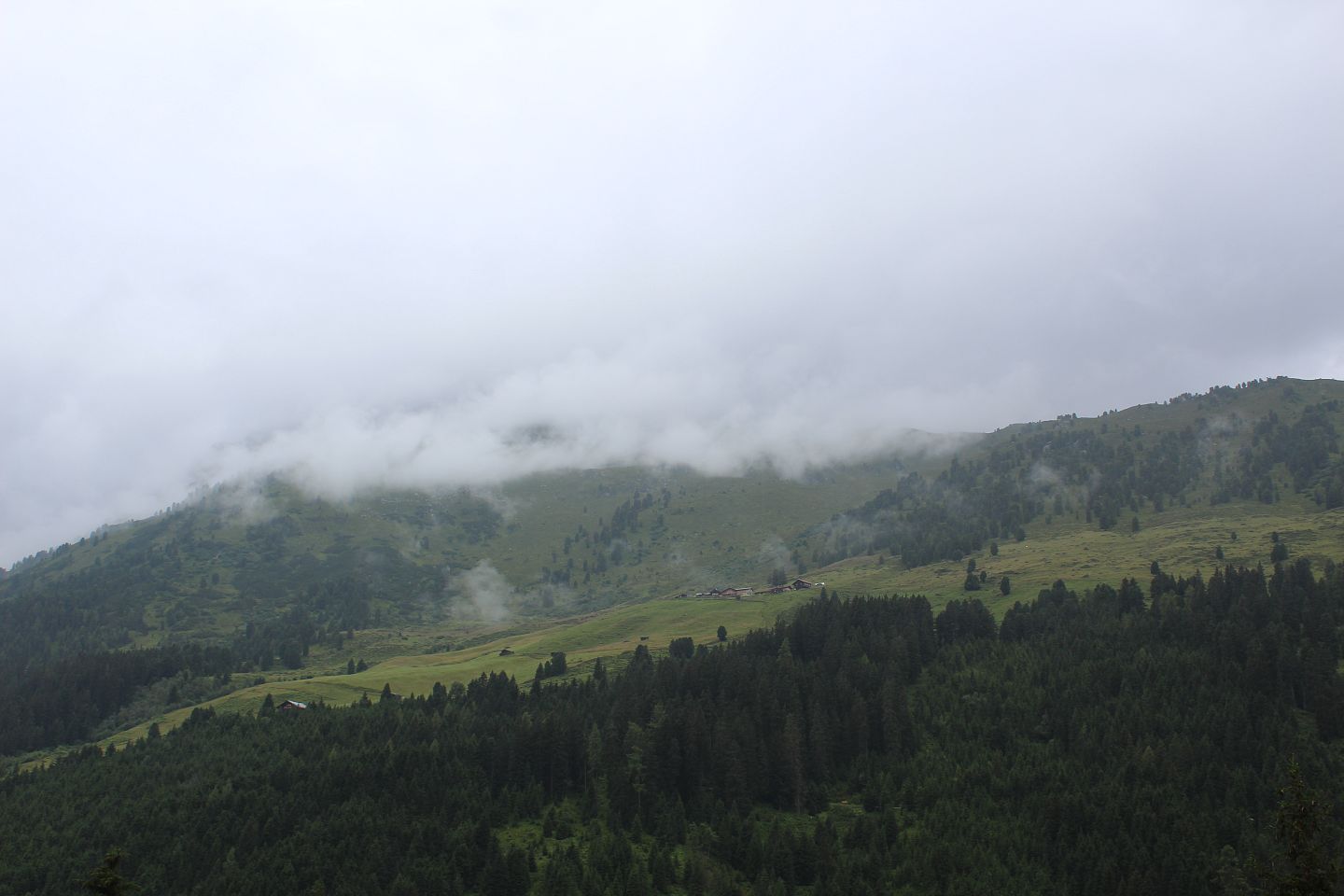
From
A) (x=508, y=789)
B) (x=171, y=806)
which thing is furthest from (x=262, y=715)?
(x=508, y=789)

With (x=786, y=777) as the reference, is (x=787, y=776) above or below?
above

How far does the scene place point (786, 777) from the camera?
13212 centimetres

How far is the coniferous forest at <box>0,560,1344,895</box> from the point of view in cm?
10788

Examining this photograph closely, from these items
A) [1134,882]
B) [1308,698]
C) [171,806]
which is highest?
[171,806]

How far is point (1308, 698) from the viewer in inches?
5153

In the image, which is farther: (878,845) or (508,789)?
(508,789)

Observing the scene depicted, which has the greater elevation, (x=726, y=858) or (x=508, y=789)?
(x=508, y=789)

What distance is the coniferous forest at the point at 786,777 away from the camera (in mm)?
107875

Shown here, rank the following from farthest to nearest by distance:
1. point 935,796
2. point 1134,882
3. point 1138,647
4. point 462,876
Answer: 1. point 1138,647
2. point 935,796
3. point 462,876
4. point 1134,882

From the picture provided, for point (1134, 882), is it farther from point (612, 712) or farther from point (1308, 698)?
point (612, 712)

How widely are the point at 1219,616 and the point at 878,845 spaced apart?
8901 centimetres

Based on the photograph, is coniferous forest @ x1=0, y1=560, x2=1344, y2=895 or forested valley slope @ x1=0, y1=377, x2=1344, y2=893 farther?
forested valley slope @ x1=0, y1=377, x2=1344, y2=893

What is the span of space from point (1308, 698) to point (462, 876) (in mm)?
129569

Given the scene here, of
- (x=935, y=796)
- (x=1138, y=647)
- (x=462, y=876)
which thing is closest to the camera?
(x=462, y=876)
